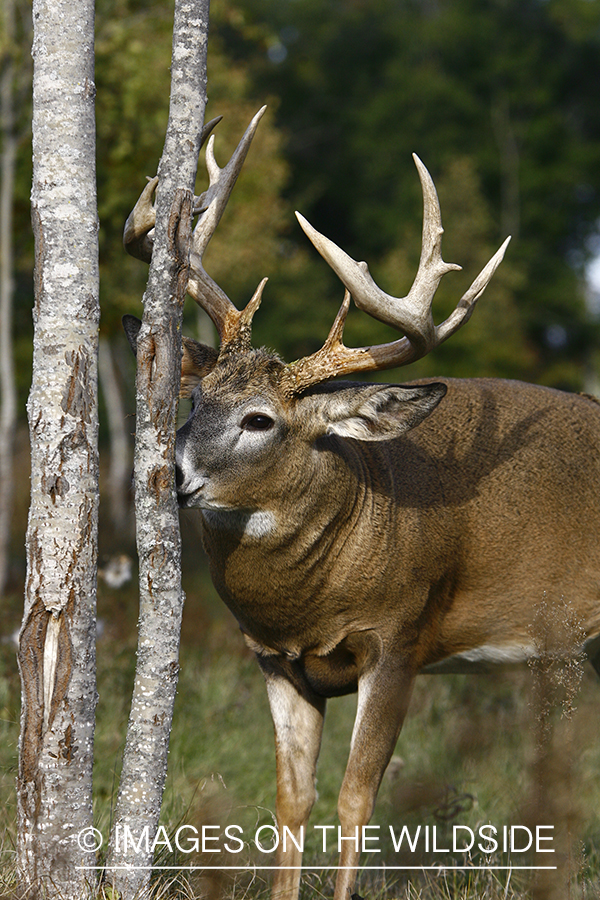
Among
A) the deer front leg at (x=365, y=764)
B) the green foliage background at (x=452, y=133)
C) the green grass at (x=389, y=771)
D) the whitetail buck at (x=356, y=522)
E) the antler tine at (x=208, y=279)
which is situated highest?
the antler tine at (x=208, y=279)

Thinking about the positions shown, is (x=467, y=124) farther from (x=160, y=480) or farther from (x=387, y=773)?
(x=160, y=480)

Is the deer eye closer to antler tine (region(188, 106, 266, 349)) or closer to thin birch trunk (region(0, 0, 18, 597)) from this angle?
antler tine (region(188, 106, 266, 349))

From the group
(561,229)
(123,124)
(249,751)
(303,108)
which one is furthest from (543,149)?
(249,751)

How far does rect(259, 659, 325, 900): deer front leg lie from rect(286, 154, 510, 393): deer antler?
1.31 metres

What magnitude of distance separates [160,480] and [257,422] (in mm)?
813

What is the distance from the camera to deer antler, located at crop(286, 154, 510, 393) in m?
4.00

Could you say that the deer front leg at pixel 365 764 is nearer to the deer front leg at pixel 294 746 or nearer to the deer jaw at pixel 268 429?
the deer front leg at pixel 294 746

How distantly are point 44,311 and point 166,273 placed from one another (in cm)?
41

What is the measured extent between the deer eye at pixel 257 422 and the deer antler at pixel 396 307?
17 cm

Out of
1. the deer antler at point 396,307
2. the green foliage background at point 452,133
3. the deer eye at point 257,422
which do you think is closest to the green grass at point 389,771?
the deer eye at point 257,422

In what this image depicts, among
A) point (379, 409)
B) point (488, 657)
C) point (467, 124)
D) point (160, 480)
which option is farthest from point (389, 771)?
point (467, 124)

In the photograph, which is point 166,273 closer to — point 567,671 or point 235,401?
point 235,401

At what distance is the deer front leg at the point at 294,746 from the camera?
4.52 meters

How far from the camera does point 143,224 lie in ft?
14.2
